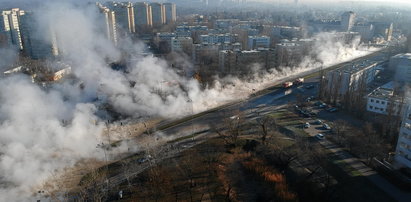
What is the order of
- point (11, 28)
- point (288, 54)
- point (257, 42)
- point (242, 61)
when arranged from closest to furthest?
point (242, 61) < point (288, 54) < point (257, 42) < point (11, 28)

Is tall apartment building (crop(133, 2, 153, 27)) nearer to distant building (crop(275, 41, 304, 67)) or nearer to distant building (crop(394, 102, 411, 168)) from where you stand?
distant building (crop(275, 41, 304, 67))

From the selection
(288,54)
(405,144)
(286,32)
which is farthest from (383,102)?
(286,32)

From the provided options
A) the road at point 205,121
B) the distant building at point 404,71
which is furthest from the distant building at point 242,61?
the distant building at point 404,71

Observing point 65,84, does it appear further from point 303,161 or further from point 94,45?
point 303,161

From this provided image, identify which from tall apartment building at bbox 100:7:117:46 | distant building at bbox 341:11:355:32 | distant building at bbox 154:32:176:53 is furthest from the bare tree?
distant building at bbox 341:11:355:32

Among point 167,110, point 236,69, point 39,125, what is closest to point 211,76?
point 236,69

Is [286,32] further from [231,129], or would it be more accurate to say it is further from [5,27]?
[5,27]

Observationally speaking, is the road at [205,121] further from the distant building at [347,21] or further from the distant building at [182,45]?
the distant building at [347,21]
